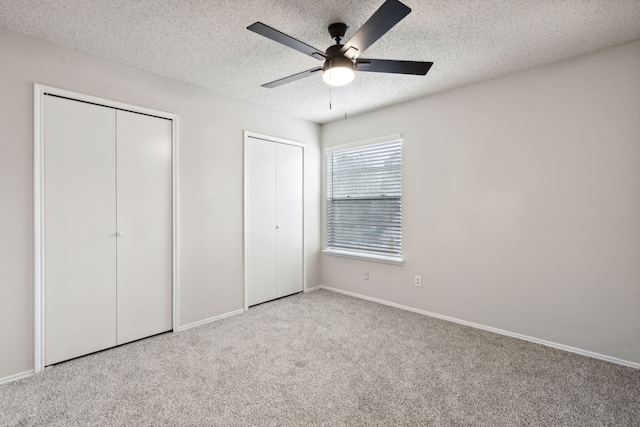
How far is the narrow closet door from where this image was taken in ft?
9.34

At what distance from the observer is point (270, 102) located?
3777mm

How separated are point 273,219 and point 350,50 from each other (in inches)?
101

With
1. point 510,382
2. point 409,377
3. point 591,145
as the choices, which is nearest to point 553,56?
point 591,145

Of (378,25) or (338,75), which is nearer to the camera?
(378,25)

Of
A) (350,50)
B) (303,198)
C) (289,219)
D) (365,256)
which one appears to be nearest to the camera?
(350,50)

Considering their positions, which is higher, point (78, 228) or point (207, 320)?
point (78, 228)

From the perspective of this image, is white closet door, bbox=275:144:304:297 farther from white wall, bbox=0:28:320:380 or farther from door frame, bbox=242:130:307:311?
white wall, bbox=0:28:320:380

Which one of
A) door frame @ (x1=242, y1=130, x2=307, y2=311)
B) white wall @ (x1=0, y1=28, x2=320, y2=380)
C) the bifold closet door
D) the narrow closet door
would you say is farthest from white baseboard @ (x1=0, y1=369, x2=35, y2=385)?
door frame @ (x1=242, y1=130, x2=307, y2=311)

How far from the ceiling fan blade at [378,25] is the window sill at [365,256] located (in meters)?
A: 2.51

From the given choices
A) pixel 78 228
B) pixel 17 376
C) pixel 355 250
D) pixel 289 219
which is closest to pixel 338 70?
pixel 78 228

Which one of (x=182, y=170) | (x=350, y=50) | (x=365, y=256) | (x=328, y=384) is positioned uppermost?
(x=350, y=50)

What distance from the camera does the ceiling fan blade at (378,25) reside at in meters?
1.54

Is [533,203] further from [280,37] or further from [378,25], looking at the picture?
[280,37]

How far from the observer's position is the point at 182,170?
3.23 m
